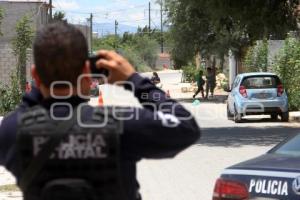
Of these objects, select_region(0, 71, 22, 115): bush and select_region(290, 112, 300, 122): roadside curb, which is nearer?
select_region(290, 112, 300, 122): roadside curb

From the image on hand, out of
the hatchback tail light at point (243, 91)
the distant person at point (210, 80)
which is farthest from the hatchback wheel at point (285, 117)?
the distant person at point (210, 80)

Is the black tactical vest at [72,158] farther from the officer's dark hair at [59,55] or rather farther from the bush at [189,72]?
the bush at [189,72]

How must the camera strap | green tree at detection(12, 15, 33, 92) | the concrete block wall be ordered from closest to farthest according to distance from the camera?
the camera strap < green tree at detection(12, 15, 33, 92) < the concrete block wall

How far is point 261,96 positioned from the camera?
2191cm

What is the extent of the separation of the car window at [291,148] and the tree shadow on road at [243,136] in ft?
27.5

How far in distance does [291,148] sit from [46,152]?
404 cm

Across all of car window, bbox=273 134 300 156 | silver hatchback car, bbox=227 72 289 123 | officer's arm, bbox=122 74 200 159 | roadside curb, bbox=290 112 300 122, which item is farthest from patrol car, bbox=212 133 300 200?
roadside curb, bbox=290 112 300 122

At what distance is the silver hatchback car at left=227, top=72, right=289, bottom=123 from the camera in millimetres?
21859

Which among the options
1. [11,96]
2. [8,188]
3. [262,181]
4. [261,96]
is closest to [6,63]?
[11,96]

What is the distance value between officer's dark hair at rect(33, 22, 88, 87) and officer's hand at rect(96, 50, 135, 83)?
10 centimetres

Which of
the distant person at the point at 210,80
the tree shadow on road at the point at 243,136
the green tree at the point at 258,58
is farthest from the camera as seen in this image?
the distant person at the point at 210,80

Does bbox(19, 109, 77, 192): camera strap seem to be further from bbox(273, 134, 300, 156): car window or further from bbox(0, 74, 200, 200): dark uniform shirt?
bbox(273, 134, 300, 156): car window

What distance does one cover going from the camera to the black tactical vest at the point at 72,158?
251 centimetres

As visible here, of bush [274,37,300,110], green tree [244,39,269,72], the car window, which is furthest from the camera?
green tree [244,39,269,72]
